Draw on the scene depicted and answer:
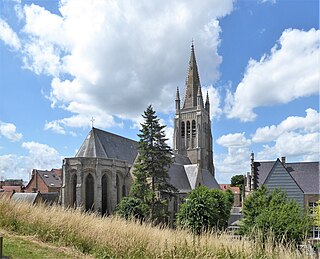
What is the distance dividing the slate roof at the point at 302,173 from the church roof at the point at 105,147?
2119cm

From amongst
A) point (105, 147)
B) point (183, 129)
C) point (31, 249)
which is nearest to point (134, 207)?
point (105, 147)

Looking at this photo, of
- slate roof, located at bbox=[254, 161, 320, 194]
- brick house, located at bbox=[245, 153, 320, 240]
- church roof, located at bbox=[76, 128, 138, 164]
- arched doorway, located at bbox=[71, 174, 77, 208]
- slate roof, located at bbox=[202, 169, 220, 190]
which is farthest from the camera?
slate roof, located at bbox=[202, 169, 220, 190]

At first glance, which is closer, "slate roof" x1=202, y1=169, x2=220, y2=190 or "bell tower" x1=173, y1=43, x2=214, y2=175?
"slate roof" x1=202, y1=169, x2=220, y2=190

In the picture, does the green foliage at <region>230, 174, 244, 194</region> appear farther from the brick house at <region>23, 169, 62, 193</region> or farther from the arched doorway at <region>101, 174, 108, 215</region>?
the arched doorway at <region>101, 174, 108, 215</region>

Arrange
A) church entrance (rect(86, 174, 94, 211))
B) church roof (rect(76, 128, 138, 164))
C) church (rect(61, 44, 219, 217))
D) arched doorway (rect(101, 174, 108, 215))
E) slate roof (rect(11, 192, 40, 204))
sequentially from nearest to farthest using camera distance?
slate roof (rect(11, 192, 40, 204))
church (rect(61, 44, 219, 217))
church entrance (rect(86, 174, 94, 211))
arched doorway (rect(101, 174, 108, 215))
church roof (rect(76, 128, 138, 164))

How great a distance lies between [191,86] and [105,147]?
28067mm

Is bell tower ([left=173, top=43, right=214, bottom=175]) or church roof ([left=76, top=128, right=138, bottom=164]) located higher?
bell tower ([left=173, top=43, right=214, bottom=175])

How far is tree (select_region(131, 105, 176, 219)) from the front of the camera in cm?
3375

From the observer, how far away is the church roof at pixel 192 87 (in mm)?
69562

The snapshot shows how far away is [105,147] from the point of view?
48.7 m

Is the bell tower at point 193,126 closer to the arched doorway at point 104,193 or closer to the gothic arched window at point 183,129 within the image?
the gothic arched window at point 183,129

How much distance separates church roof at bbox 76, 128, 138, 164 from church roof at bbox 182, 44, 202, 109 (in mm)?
20528

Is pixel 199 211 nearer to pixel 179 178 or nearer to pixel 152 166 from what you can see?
pixel 152 166

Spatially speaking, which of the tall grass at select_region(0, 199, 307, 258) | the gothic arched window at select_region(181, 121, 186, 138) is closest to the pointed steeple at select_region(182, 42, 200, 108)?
the gothic arched window at select_region(181, 121, 186, 138)
